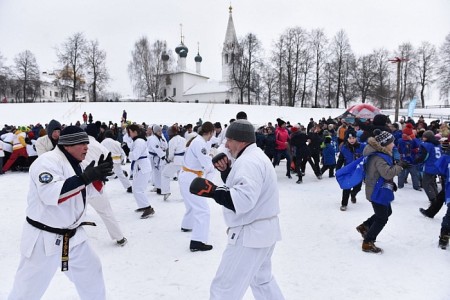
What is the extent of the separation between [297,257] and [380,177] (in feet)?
5.87

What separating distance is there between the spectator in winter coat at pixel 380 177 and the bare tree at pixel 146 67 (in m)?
49.6

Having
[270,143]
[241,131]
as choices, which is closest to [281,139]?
[270,143]

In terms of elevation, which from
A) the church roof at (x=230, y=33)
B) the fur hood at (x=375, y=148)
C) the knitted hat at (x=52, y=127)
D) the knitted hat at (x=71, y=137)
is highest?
the church roof at (x=230, y=33)

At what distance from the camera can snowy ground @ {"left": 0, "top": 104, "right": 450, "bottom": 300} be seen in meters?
4.10

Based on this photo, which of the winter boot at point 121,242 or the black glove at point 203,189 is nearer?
the black glove at point 203,189

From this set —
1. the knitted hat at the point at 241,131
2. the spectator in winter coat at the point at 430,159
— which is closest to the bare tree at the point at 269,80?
the spectator in winter coat at the point at 430,159

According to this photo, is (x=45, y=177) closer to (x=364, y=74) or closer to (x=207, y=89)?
(x=364, y=74)

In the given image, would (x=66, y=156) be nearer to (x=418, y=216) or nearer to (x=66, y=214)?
(x=66, y=214)

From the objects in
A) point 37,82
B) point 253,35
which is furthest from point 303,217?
point 37,82

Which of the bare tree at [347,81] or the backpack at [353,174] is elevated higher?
the bare tree at [347,81]

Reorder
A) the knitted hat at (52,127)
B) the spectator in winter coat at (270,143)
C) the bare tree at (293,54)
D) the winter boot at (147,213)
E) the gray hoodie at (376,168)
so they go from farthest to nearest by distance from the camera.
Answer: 1. the bare tree at (293,54)
2. the spectator in winter coat at (270,143)
3. the winter boot at (147,213)
4. the knitted hat at (52,127)
5. the gray hoodie at (376,168)

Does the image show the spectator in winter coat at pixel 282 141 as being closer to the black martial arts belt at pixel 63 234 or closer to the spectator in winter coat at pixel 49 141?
the spectator in winter coat at pixel 49 141

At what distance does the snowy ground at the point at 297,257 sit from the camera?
4.10 metres

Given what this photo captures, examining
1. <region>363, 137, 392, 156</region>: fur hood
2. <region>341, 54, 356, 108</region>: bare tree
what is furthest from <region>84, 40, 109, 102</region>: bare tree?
<region>363, 137, 392, 156</region>: fur hood
